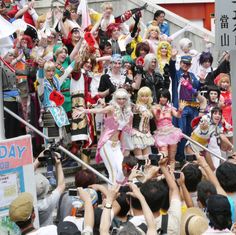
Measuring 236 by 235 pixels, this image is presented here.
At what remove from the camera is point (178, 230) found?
711cm

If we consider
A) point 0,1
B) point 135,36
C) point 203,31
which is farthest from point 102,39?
point 203,31

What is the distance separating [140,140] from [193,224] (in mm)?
5276

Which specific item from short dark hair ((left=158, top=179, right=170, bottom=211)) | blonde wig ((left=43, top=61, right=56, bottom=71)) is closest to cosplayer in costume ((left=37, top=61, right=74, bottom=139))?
blonde wig ((left=43, top=61, right=56, bottom=71))

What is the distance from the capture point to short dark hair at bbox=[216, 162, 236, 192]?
7.72 metres

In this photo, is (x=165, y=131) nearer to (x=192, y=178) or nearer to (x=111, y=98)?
(x=111, y=98)

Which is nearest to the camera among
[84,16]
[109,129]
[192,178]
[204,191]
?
[204,191]

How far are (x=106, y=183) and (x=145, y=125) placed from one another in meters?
1.03

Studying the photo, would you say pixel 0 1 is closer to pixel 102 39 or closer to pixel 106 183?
pixel 102 39

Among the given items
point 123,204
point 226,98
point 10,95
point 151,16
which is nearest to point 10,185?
point 123,204

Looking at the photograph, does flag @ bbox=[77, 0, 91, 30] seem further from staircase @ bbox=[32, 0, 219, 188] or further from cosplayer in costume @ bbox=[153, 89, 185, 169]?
cosplayer in costume @ bbox=[153, 89, 185, 169]

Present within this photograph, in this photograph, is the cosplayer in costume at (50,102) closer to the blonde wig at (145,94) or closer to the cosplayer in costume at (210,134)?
the blonde wig at (145,94)

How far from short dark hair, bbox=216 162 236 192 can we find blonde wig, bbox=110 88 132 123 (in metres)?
4.10

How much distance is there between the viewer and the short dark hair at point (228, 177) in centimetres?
772

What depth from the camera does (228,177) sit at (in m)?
7.75
